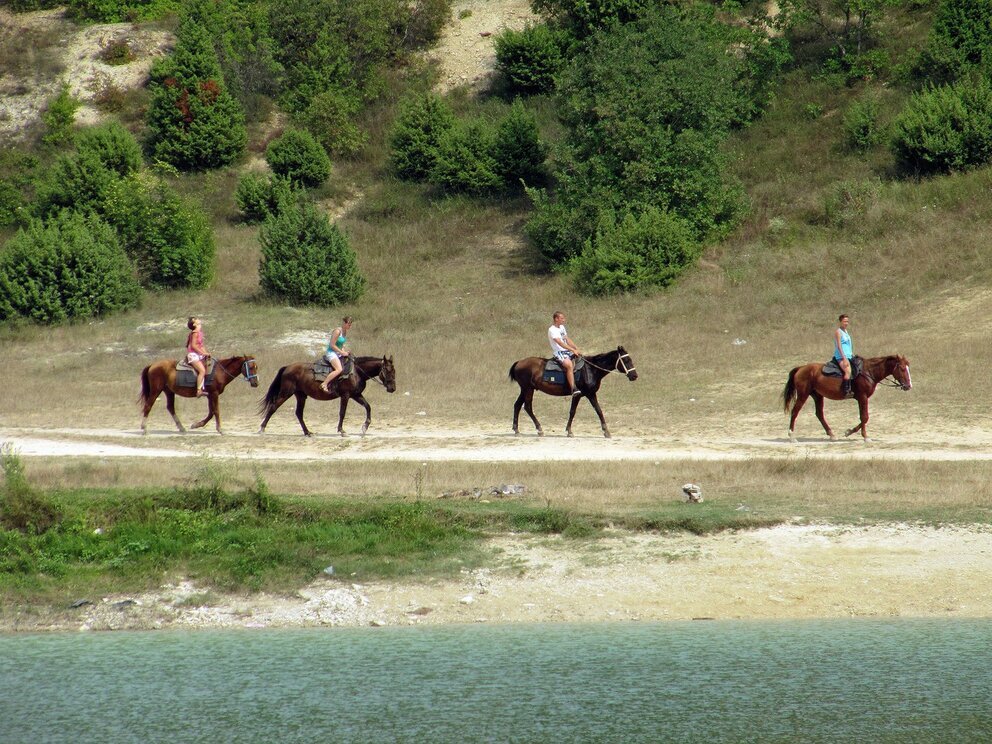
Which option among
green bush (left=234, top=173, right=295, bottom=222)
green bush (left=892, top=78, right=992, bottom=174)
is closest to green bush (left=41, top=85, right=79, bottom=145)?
green bush (left=234, top=173, right=295, bottom=222)

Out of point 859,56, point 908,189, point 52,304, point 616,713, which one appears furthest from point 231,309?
point 616,713

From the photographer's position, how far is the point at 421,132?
5903 cm

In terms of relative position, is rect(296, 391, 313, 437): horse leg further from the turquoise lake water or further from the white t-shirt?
the turquoise lake water

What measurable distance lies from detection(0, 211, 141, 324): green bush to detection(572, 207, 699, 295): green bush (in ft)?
57.4

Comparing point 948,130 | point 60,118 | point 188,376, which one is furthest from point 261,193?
point 188,376

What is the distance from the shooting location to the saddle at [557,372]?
81.7ft

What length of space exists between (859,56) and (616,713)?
51263 mm

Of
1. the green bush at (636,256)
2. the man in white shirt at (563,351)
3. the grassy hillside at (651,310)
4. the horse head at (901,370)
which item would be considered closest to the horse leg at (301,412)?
the grassy hillside at (651,310)

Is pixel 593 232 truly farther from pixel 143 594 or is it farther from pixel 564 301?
pixel 143 594

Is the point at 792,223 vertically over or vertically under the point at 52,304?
over

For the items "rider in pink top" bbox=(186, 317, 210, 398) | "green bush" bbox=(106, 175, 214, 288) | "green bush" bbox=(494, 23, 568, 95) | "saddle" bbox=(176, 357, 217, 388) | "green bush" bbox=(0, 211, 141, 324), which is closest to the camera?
"rider in pink top" bbox=(186, 317, 210, 398)

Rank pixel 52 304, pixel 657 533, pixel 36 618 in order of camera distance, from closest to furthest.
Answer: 1. pixel 36 618
2. pixel 657 533
3. pixel 52 304

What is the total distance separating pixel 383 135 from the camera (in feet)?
209

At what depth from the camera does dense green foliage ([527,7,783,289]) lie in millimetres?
47000
